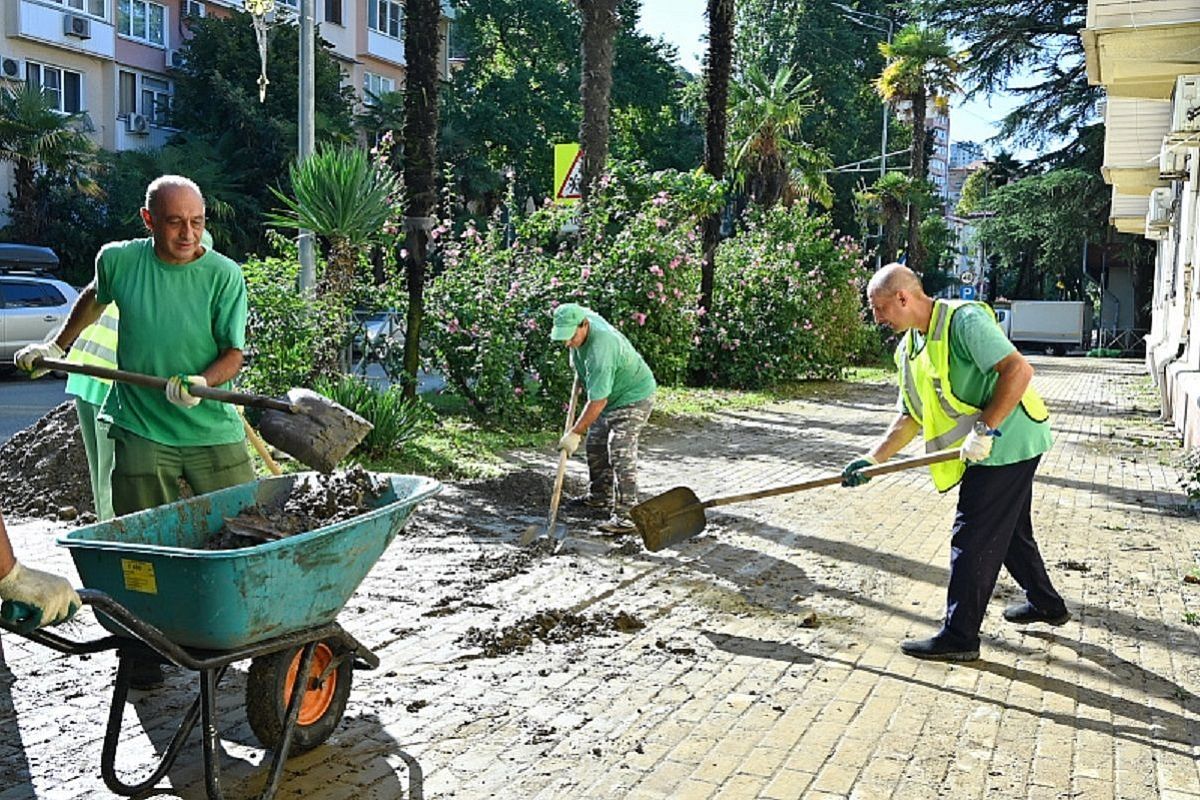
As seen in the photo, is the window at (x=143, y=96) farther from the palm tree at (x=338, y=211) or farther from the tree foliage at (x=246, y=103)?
the palm tree at (x=338, y=211)

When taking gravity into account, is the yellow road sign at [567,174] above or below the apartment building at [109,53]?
below

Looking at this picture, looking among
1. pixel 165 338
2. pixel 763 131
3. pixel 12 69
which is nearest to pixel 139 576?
pixel 165 338

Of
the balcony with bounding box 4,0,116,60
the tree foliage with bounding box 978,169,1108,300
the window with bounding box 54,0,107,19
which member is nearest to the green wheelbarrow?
the balcony with bounding box 4,0,116,60

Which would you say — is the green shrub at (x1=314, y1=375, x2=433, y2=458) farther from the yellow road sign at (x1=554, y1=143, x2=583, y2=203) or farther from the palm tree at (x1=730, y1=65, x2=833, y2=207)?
the palm tree at (x1=730, y1=65, x2=833, y2=207)

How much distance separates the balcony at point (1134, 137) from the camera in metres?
21.8

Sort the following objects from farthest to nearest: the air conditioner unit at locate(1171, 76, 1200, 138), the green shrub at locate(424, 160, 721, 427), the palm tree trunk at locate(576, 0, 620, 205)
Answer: the palm tree trunk at locate(576, 0, 620, 205)
the green shrub at locate(424, 160, 721, 427)
the air conditioner unit at locate(1171, 76, 1200, 138)

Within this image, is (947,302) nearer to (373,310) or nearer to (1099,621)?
(1099,621)

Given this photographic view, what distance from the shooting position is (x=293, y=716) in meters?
4.08

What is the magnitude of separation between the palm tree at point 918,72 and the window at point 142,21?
21.3m

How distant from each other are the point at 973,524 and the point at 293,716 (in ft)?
10.5

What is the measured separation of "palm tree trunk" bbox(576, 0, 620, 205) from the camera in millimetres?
17297

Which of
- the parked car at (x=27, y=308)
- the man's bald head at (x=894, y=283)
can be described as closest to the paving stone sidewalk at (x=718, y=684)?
the man's bald head at (x=894, y=283)

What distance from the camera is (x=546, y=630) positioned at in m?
6.23

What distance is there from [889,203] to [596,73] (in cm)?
2481
